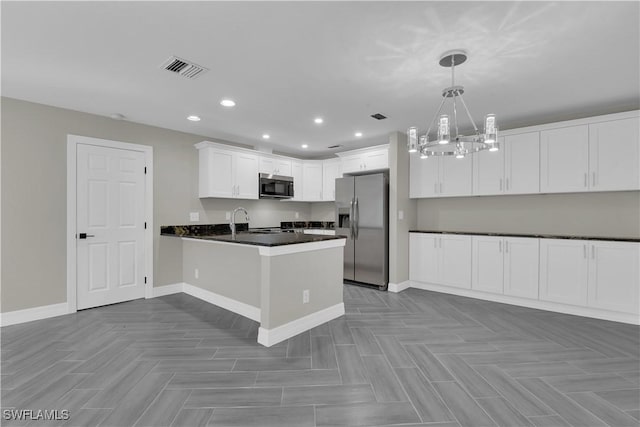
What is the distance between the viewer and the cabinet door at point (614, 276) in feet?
10.4

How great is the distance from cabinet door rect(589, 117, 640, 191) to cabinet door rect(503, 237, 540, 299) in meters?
0.99

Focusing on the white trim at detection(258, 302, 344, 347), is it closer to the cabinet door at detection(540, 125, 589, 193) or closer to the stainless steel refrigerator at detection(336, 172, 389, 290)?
the stainless steel refrigerator at detection(336, 172, 389, 290)

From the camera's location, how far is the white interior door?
11.8 ft

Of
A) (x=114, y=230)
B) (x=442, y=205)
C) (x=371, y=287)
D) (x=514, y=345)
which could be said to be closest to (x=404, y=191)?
(x=442, y=205)

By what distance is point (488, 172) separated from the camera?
4.11m

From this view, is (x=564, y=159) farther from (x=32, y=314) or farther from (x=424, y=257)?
(x=32, y=314)

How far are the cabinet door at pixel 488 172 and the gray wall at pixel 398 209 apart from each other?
1.03 meters

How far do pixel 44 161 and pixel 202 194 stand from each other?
1.85 meters

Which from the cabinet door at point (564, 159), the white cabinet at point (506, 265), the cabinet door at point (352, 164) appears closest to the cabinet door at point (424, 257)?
the white cabinet at point (506, 265)

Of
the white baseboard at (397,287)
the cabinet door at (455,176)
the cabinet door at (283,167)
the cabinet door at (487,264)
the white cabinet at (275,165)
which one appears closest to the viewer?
the cabinet door at (487,264)

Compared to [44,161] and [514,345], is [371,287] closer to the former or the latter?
[514,345]

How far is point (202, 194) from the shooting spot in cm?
459

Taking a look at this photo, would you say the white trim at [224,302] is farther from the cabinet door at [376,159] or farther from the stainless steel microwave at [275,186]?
the cabinet door at [376,159]

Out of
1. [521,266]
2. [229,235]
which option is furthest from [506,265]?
[229,235]
